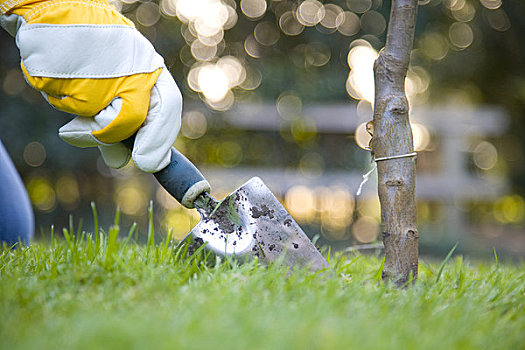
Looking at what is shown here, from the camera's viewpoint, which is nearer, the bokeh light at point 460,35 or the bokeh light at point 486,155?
the bokeh light at point 460,35

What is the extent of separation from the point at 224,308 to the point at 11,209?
4.22 feet

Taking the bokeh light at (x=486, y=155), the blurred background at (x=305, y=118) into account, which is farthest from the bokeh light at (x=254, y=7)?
the bokeh light at (x=486, y=155)

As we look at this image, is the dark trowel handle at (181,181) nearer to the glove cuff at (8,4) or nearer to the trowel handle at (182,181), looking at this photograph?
the trowel handle at (182,181)

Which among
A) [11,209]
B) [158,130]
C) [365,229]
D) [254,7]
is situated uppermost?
[254,7]

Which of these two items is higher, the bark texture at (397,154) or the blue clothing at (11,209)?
the bark texture at (397,154)

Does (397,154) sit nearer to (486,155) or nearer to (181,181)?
(181,181)

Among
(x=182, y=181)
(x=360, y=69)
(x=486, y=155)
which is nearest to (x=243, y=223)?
(x=182, y=181)

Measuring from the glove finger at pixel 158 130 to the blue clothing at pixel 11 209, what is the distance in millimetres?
921

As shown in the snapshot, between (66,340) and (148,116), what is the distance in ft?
1.96

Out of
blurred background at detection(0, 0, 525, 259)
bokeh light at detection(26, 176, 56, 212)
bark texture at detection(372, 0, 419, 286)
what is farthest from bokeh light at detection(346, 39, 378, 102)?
bark texture at detection(372, 0, 419, 286)

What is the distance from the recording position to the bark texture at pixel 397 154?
1261 mm

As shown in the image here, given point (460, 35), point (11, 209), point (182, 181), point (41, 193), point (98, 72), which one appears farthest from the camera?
point (460, 35)

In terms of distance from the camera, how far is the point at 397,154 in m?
1.27

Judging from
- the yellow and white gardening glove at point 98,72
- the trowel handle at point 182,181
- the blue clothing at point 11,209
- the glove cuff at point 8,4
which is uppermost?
the glove cuff at point 8,4
